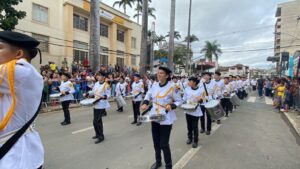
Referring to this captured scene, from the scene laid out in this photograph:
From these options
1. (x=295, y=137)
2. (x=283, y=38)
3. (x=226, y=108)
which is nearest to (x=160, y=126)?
(x=295, y=137)

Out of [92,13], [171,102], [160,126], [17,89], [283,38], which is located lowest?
[160,126]

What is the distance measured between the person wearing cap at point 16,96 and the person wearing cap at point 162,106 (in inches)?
Answer: 112

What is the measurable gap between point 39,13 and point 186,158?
2052 centimetres

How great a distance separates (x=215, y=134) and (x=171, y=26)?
19.2 m

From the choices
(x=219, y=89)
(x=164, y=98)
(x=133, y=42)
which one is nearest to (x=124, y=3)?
(x=133, y=42)

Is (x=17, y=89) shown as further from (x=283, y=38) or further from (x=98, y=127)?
(x=283, y=38)

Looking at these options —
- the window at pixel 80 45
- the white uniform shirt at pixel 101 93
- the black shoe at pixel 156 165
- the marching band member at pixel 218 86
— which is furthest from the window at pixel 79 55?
the black shoe at pixel 156 165

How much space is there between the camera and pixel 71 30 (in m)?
24.3

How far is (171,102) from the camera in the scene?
464cm

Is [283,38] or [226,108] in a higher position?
[283,38]

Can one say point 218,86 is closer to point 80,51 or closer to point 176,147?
point 176,147

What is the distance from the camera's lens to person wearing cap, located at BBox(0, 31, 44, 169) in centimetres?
170

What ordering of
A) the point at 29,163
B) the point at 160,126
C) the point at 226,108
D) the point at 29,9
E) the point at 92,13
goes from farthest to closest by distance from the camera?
the point at 29,9, the point at 92,13, the point at 226,108, the point at 160,126, the point at 29,163

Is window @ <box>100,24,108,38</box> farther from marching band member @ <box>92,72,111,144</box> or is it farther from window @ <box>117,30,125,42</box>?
marching band member @ <box>92,72,111,144</box>
